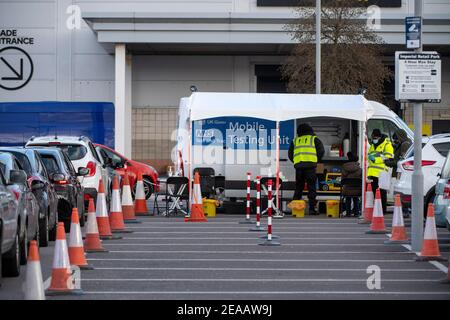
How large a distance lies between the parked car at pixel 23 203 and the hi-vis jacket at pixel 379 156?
1036 cm

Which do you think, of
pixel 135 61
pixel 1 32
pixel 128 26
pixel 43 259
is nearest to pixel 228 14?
pixel 128 26

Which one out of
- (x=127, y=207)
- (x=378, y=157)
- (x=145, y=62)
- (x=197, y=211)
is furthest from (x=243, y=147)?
(x=145, y=62)

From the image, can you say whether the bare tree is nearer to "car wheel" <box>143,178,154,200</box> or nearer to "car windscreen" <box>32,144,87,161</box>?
"car wheel" <box>143,178,154,200</box>

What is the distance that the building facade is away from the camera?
4569 cm

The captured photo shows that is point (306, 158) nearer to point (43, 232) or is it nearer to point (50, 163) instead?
point (50, 163)

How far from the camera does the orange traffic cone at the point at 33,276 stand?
9930 mm

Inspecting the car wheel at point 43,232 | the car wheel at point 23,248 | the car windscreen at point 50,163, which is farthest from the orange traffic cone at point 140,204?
the car wheel at point 23,248

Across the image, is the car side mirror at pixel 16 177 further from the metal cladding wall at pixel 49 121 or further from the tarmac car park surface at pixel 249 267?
the metal cladding wall at pixel 49 121

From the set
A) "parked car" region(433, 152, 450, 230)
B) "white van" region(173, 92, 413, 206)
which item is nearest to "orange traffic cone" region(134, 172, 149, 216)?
"white van" region(173, 92, 413, 206)

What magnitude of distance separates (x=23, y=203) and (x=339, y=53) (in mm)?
25134

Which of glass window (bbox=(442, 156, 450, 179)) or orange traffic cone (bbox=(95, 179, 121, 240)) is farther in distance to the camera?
orange traffic cone (bbox=(95, 179, 121, 240))

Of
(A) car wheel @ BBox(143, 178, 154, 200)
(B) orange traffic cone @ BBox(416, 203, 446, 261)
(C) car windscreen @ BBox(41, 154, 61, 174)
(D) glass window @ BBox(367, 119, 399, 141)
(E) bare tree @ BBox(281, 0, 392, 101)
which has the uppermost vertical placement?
(E) bare tree @ BBox(281, 0, 392, 101)

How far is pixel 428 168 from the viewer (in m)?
22.0

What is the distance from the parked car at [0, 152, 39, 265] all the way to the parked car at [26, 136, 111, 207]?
7.64 metres
